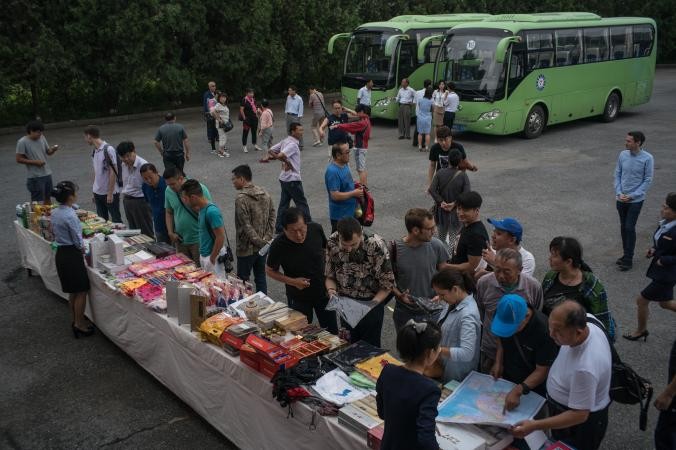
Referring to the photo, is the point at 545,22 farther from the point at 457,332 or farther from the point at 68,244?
the point at 457,332

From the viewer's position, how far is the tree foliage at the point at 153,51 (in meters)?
20.8

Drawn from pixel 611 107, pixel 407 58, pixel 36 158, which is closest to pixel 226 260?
pixel 36 158

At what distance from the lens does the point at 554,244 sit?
461 cm

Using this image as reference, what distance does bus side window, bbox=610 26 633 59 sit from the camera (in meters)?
19.9

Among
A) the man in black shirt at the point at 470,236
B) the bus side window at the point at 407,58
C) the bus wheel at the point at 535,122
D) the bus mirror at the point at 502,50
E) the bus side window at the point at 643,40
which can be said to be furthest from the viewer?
the bus side window at the point at 643,40

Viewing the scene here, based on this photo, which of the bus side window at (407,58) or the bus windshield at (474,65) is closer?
the bus windshield at (474,65)

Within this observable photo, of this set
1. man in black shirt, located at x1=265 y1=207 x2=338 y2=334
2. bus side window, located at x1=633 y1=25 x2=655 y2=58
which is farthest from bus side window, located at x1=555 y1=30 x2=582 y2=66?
man in black shirt, located at x1=265 y1=207 x2=338 y2=334

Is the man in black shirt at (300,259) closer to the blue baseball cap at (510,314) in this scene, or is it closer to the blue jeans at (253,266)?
the blue jeans at (253,266)

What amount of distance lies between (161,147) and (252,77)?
15220 millimetres

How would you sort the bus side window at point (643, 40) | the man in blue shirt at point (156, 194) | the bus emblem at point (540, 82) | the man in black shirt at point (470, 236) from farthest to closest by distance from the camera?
the bus side window at point (643, 40), the bus emblem at point (540, 82), the man in blue shirt at point (156, 194), the man in black shirt at point (470, 236)

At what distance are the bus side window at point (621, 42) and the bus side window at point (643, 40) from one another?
1.48ft

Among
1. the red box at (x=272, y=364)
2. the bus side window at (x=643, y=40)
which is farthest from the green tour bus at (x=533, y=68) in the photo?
the red box at (x=272, y=364)

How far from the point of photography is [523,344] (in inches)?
159

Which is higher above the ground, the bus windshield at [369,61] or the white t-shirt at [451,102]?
the bus windshield at [369,61]
